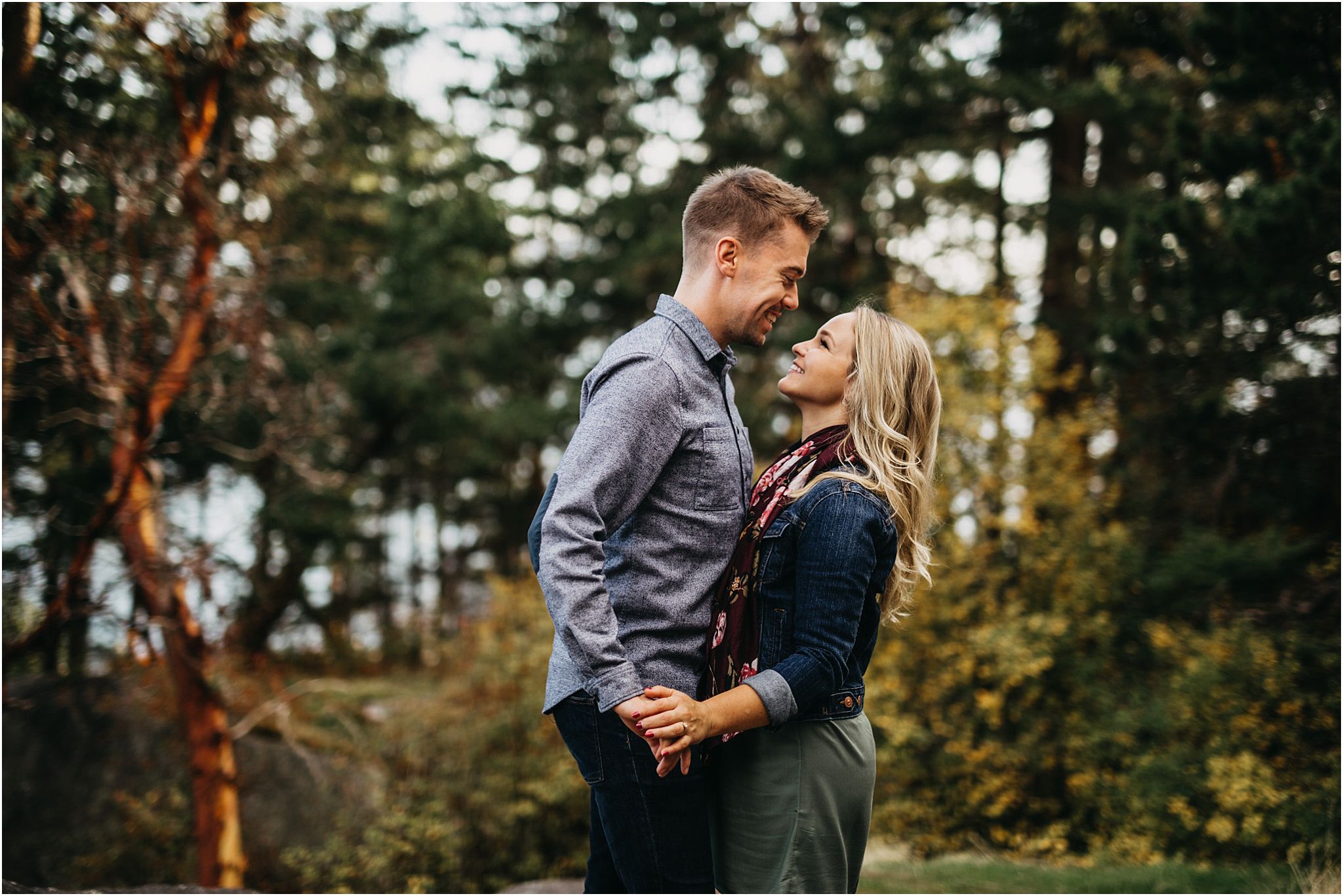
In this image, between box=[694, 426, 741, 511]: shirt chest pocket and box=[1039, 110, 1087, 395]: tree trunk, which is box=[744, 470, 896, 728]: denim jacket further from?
box=[1039, 110, 1087, 395]: tree trunk

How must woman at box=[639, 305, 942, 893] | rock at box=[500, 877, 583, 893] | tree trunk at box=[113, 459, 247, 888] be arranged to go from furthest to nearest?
tree trunk at box=[113, 459, 247, 888] < rock at box=[500, 877, 583, 893] < woman at box=[639, 305, 942, 893]

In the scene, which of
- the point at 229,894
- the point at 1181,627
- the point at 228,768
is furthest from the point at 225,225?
the point at 1181,627

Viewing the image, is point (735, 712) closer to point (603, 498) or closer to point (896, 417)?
point (603, 498)

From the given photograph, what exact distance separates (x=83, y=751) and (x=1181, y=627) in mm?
9712

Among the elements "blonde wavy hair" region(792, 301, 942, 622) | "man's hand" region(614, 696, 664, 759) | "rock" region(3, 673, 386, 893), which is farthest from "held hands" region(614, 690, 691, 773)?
"rock" region(3, 673, 386, 893)

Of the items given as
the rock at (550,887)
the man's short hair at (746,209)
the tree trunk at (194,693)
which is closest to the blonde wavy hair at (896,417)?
the man's short hair at (746,209)

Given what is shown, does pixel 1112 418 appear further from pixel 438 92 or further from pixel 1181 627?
pixel 438 92

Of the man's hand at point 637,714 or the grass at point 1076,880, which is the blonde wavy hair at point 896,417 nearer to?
the man's hand at point 637,714

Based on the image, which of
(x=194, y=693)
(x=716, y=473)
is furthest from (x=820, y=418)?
(x=194, y=693)

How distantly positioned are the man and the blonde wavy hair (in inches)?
9.6

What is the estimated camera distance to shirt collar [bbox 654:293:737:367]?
2.28 meters

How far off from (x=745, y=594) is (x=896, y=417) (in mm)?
558

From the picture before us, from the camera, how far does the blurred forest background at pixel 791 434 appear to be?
254 inches

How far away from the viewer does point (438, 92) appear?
13.7 meters
